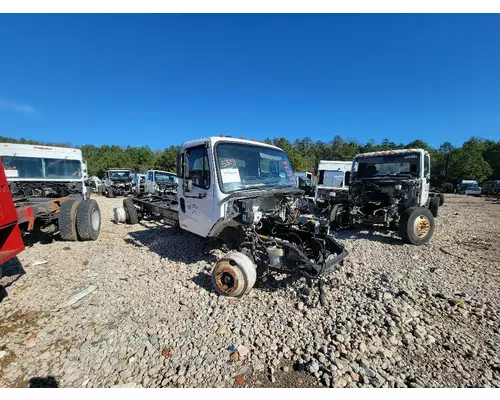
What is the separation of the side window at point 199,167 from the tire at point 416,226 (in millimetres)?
4833

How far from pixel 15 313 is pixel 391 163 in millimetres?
8818

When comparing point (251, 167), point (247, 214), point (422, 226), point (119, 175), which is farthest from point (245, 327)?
point (119, 175)

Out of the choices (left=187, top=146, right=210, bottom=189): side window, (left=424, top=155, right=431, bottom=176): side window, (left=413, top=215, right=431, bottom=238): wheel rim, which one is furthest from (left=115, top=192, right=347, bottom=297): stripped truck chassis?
(left=424, top=155, right=431, bottom=176): side window

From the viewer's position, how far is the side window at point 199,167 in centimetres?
399

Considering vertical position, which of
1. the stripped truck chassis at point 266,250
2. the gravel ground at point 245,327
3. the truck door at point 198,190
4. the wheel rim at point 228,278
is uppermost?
the truck door at point 198,190

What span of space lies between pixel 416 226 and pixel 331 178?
26.3 feet

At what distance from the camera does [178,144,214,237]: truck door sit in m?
3.95

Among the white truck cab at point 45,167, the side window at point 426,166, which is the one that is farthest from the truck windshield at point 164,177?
the side window at point 426,166

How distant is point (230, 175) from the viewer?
392 cm

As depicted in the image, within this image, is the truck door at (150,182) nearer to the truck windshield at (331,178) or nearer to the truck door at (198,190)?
the truck windshield at (331,178)

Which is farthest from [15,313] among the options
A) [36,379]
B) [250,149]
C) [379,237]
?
[379,237]

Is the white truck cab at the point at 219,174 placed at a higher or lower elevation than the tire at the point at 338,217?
higher

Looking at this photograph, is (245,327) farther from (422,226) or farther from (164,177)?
(164,177)

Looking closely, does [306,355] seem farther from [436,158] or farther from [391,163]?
[436,158]
